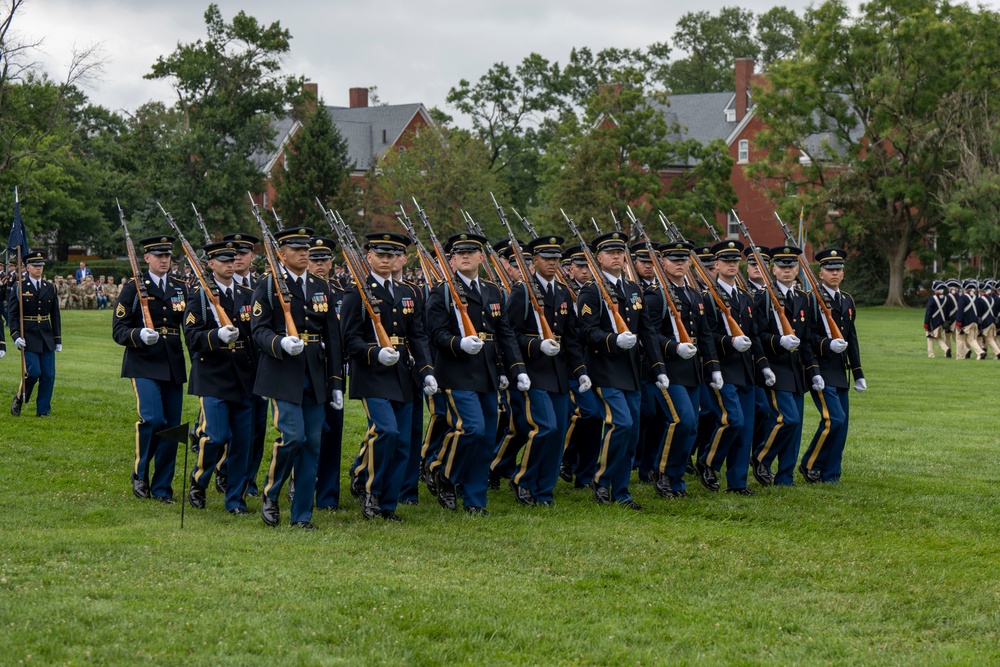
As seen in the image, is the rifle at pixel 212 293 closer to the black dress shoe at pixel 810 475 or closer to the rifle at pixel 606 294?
the rifle at pixel 606 294

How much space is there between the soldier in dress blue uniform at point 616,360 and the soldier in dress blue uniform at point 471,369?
2.51 ft

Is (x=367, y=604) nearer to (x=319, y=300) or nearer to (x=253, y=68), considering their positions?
(x=319, y=300)

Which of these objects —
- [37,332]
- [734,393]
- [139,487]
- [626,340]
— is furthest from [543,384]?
[37,332]

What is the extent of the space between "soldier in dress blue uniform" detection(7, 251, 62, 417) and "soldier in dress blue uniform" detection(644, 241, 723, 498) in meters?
7.99

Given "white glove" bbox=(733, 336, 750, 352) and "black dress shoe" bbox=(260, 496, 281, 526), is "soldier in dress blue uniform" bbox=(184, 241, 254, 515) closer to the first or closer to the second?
"black dress shoe" bbox=(260, 496, 281, 526)

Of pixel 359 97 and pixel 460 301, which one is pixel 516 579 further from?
pixel 359 97

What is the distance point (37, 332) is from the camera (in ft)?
51.9

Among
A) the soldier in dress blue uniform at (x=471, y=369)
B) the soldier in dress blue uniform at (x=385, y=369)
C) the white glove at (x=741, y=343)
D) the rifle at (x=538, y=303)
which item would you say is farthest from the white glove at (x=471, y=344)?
the white glove at (x=741, y=343)

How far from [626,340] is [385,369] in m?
2.08

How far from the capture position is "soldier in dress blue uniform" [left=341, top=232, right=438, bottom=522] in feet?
31.7

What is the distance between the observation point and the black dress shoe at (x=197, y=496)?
412 inches

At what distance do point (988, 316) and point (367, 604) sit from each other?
2535 cm

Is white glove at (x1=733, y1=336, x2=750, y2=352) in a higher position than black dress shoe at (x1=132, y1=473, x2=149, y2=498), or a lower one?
higher

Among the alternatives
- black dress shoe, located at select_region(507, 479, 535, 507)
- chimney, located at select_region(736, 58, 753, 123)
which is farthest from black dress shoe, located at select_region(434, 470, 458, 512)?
chimney, located at select_region(736, 58, 753, 123)
